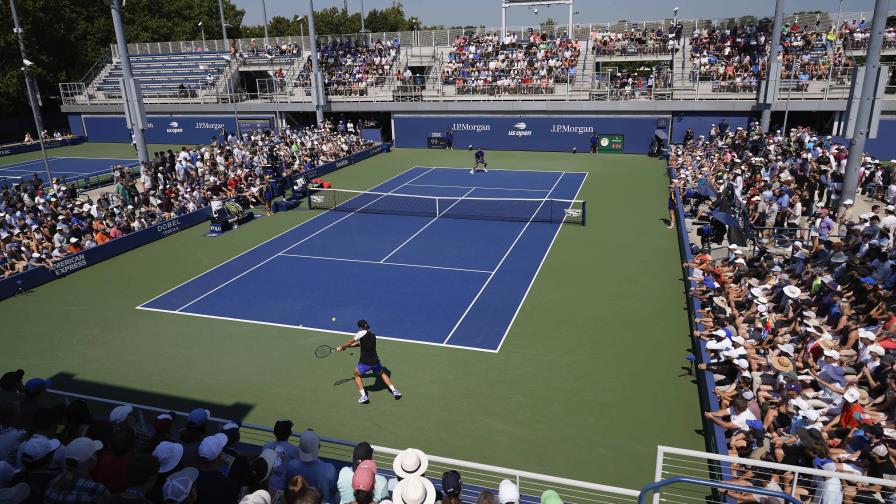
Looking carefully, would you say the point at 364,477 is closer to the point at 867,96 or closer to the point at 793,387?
the point at 793,387

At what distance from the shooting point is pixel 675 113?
36.9 m

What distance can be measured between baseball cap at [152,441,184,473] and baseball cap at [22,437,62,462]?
1126 millimetres

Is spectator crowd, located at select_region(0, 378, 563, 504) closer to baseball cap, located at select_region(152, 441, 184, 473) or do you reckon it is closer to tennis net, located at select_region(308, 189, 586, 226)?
baseball cap, located at select_region(152, 441, 184, 473)

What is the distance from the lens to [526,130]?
40094 millimetres

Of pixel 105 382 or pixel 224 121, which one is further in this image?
pixel 224 121

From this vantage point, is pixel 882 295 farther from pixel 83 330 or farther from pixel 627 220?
pixel 83 330

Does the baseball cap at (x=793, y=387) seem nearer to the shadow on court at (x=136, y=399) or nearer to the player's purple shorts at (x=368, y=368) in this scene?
the player's purple shorts at (x=368, y=368)

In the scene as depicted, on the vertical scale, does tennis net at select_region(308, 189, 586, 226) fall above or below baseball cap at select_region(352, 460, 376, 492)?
below

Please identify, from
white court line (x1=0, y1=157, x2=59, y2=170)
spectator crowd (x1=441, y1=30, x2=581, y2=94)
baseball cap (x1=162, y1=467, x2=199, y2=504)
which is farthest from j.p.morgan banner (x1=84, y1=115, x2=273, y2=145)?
baseball cap (x1=162, y1=467, x2=199, y2=504)

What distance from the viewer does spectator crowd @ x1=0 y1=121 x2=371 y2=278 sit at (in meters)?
19.1

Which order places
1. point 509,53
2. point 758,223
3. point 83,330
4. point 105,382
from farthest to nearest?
point 509,53
point 758,223
point 83,330
point 105,382

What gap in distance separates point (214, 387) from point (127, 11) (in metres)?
68.9

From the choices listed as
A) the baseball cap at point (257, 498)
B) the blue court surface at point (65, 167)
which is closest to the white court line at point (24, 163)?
the blue court surface at point (65, 167)

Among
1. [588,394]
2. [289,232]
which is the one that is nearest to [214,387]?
[588,394]
